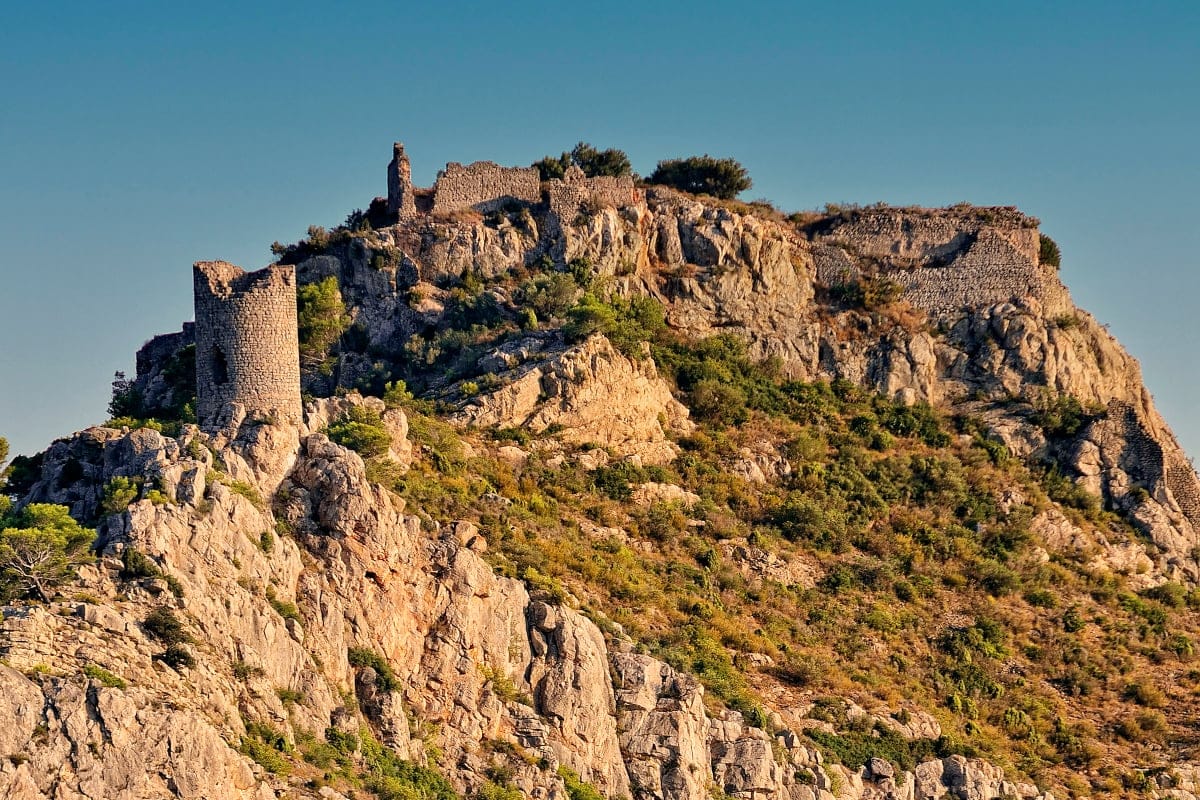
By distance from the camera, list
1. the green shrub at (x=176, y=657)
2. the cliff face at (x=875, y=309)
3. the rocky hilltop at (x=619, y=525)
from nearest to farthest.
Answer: the green shrub at (x=176, y=657)
the rocky hilltop at (x=619, y=525)
the cliff face at (x=875, y=309)

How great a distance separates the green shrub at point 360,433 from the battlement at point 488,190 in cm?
1535

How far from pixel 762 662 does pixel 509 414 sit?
10.2 meters

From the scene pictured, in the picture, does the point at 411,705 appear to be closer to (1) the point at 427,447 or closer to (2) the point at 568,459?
(1) the point at 427,447

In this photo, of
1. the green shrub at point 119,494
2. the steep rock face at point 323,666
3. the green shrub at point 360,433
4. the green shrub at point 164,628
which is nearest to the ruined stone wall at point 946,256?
the green shrub at point 360,433

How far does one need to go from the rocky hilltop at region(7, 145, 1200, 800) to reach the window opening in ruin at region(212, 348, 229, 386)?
0.05 meters

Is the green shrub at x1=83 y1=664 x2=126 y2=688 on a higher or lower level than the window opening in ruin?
lower

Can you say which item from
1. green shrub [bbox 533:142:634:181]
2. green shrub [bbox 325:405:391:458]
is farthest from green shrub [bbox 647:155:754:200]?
green shrub [bbox 325:405:391:458]

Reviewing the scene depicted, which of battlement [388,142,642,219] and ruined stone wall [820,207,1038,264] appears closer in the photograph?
battlement [388,142,642,219]

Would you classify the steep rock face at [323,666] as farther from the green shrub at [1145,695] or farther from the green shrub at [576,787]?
the green shrub at [1145,695]

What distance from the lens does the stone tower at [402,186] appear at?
58625 millimetres

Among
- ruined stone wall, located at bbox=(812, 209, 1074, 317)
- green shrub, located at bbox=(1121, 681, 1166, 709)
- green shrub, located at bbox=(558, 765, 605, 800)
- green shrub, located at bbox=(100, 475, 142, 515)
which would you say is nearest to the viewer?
green shrub, located at bbox=(100, 475, 142, 515)

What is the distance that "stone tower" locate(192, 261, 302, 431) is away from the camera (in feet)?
142

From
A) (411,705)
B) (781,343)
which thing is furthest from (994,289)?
(411,705)

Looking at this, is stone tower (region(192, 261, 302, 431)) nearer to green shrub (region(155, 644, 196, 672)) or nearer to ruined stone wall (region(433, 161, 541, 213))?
green shrub (region(155, 644, 196, 672))
